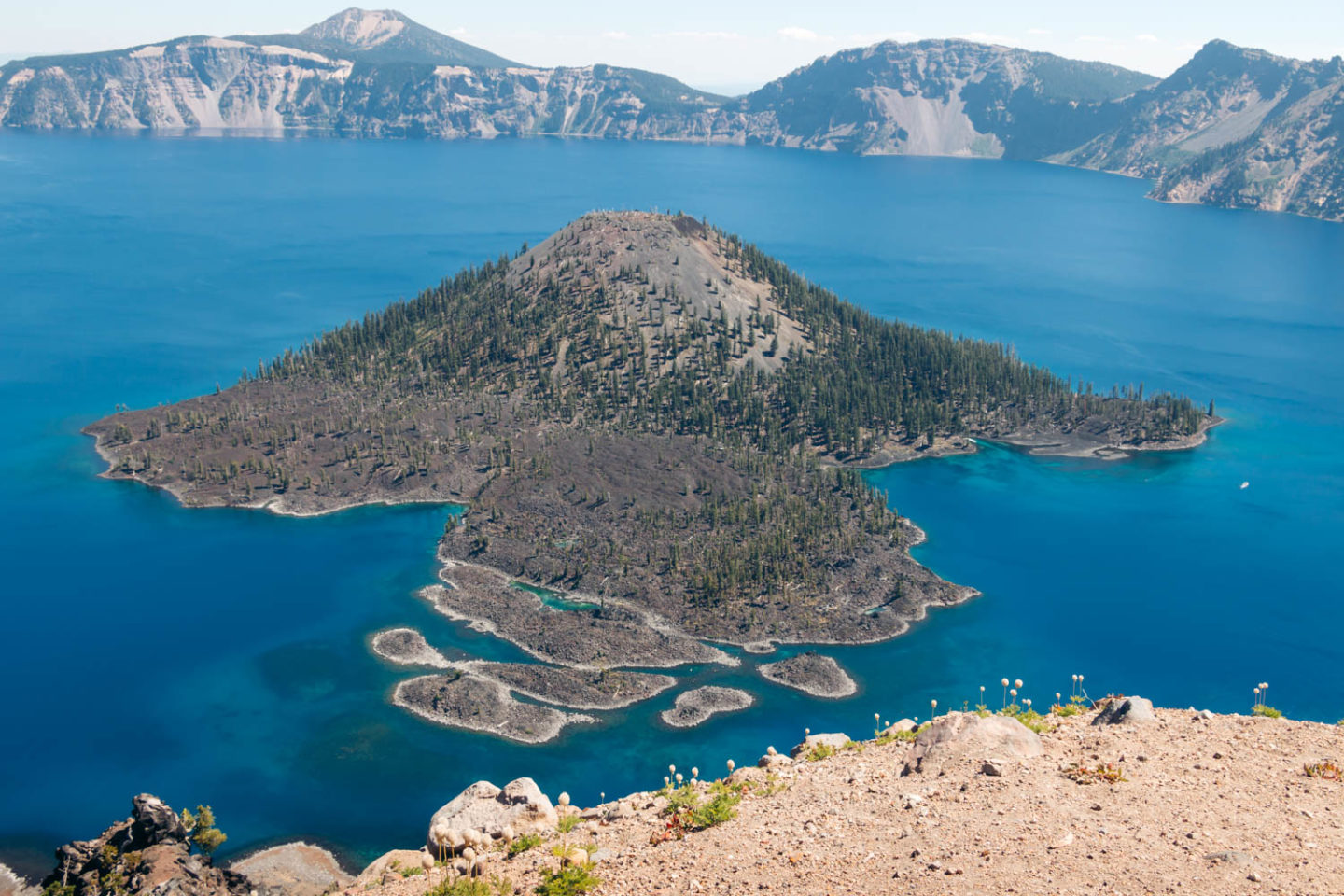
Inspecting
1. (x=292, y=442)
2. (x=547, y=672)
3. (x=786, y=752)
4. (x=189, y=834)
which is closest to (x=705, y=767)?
(x=786, y=752)

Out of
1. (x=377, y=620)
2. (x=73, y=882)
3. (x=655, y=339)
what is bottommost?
(x=377, y=620)

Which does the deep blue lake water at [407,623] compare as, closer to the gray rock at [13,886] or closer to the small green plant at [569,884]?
the gray rock at [13,886]

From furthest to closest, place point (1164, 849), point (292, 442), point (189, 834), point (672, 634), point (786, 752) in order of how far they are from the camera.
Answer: point (292, 442) → point (672, 634) → point (786, 752) → point (189, 834) → point (1164, 849)

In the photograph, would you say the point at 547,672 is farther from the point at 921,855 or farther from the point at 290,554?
the point at 921,855

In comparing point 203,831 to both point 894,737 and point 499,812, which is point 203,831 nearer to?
point 499,812

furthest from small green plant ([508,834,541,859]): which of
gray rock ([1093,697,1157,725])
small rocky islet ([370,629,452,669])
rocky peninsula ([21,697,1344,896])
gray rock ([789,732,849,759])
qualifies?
small rocky islet ([370,629,452,669])

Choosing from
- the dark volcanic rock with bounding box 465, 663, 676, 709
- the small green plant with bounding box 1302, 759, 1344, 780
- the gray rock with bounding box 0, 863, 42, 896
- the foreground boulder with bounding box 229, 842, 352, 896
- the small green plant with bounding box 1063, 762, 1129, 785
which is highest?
the small green plant with bounding box 1302, 759, 1344, 780

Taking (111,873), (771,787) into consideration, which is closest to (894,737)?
(771,787)

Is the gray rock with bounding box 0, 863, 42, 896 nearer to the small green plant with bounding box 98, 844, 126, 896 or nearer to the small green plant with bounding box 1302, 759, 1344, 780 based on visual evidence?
the small green plant with bounding box 98, 844, 126, 896
